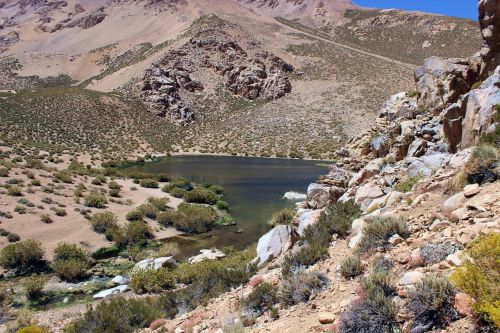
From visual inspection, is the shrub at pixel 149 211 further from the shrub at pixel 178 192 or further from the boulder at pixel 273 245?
the boulder at pixel 273 245

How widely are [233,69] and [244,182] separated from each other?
206 feet

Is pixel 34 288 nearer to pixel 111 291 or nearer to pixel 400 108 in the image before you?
pixel 111 291

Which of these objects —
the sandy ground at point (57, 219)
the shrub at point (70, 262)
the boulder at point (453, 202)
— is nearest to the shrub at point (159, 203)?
the sandy ground at point (57, 219)

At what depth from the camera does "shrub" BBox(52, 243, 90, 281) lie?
1741 cm

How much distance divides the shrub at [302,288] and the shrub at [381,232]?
113 cm

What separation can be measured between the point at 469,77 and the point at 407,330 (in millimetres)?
14106

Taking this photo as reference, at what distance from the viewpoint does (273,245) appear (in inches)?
561

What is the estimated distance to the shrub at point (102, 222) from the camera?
2322 cm

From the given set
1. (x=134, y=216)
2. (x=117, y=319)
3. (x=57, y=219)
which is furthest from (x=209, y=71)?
(x=117, y=319)

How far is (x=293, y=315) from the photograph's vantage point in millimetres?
7160

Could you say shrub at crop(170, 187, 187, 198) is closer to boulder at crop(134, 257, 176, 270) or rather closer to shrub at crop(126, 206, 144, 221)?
shrub at crop(126, 206, 144, 221)

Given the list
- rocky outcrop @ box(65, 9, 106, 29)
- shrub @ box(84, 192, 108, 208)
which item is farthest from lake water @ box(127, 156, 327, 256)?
rocky outcrop @ box(65, 9, 106, 29)

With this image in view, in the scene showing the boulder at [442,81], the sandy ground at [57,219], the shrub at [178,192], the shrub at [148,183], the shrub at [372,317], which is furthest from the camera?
the shrub at [148,183]

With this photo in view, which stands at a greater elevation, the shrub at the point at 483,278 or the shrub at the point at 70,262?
the shrub at the point at 483,278
